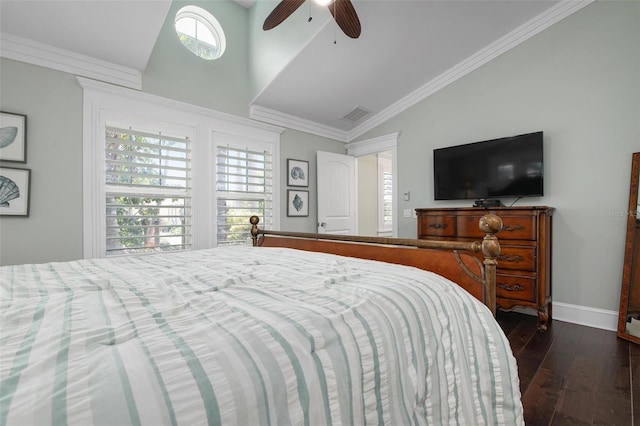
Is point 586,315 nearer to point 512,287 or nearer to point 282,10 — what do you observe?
point 512,287

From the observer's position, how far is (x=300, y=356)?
660 mm

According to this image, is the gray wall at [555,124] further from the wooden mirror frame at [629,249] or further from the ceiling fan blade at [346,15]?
the ceiling fan blade at [346,15]

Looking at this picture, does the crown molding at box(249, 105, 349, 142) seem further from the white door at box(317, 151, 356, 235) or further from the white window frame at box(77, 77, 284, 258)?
the white door at box(317, 151, 356, 235)

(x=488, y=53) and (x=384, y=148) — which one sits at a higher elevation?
(x=488, y=53)

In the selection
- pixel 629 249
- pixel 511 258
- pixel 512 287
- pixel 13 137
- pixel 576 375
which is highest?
pixel 13 137

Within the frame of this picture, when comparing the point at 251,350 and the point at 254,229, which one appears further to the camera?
the point at 254,229

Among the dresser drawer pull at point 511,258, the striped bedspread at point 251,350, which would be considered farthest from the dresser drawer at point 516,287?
the striped bedspread at point 251,350

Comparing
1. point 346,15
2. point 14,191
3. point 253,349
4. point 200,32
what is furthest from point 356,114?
point 253,349

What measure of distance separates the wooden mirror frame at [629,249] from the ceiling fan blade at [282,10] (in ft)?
9.92

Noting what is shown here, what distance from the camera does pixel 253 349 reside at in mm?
628

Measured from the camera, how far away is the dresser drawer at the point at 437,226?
10.3 ft

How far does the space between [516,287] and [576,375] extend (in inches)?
36.9

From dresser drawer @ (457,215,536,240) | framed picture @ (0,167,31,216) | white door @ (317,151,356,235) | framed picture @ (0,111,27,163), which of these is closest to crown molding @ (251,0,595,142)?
white door @ (317,151,356,235)

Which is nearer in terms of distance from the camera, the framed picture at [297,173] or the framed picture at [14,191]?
the framed picture at [14,191]
